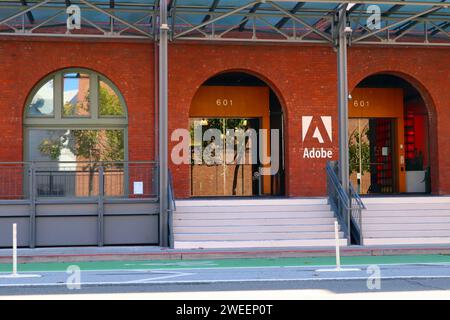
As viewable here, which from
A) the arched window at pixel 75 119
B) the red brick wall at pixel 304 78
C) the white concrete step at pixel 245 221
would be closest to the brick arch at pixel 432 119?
the red brick wall at pixel 304 78

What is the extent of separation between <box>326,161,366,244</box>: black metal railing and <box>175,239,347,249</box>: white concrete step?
1.33 ft

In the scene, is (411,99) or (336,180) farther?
(411,99)

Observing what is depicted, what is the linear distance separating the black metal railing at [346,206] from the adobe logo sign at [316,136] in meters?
2.38

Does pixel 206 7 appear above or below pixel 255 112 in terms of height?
above

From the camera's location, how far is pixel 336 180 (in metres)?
18.0

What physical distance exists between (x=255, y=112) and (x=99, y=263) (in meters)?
10.4

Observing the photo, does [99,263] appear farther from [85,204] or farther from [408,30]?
[408,30]

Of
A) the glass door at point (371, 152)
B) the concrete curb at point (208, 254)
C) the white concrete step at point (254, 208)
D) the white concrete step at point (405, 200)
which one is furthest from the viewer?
the glass door at point (371, 152)

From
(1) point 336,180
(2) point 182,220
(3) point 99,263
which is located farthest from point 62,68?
(1) point 336,180

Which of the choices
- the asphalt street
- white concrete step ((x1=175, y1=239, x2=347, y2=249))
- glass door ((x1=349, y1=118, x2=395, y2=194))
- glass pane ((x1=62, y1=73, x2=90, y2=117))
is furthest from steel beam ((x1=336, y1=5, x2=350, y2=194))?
glass pane ((x1=62, y1=73, x2=90, y2=117))

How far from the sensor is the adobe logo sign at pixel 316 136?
2081cm

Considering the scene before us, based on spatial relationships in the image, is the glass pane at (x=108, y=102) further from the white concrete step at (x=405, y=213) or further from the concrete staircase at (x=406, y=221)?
the white concrete step at (x=405, y=213)

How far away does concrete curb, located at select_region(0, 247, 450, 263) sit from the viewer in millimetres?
15109

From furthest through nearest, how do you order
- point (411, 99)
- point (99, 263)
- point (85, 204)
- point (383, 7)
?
point (411, 99), point (383, 7), point (85, 204), point (99, 263)
